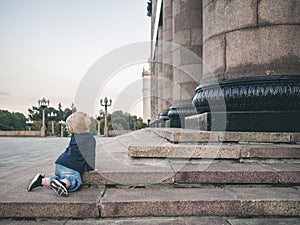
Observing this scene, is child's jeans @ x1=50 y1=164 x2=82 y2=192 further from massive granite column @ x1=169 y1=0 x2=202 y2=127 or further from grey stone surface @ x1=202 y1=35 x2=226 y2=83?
massive granite column @ x1=169 y1=0 x2=202 y2=127

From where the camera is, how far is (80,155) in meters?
2.87

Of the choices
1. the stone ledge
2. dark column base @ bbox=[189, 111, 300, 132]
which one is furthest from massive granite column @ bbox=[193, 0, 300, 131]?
the stone ledge

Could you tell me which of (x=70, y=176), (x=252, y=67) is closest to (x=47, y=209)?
(x=70, y=176)

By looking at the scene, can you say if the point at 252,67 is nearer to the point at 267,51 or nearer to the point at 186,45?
the point at 267,51

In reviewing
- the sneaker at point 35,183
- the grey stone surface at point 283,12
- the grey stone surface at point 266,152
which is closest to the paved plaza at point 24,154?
the sneaker at point 35,183

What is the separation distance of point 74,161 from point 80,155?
0.08m

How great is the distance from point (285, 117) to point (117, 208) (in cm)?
253

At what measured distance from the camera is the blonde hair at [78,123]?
9.67ft

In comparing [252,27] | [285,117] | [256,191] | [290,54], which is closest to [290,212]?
[256,191]

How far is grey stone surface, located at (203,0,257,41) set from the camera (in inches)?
157

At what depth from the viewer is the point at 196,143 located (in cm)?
379

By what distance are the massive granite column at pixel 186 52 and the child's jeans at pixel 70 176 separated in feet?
17.3

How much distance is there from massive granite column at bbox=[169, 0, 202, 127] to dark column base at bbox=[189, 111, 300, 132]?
3.68m

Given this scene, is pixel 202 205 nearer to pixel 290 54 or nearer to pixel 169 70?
pixel 290 54
